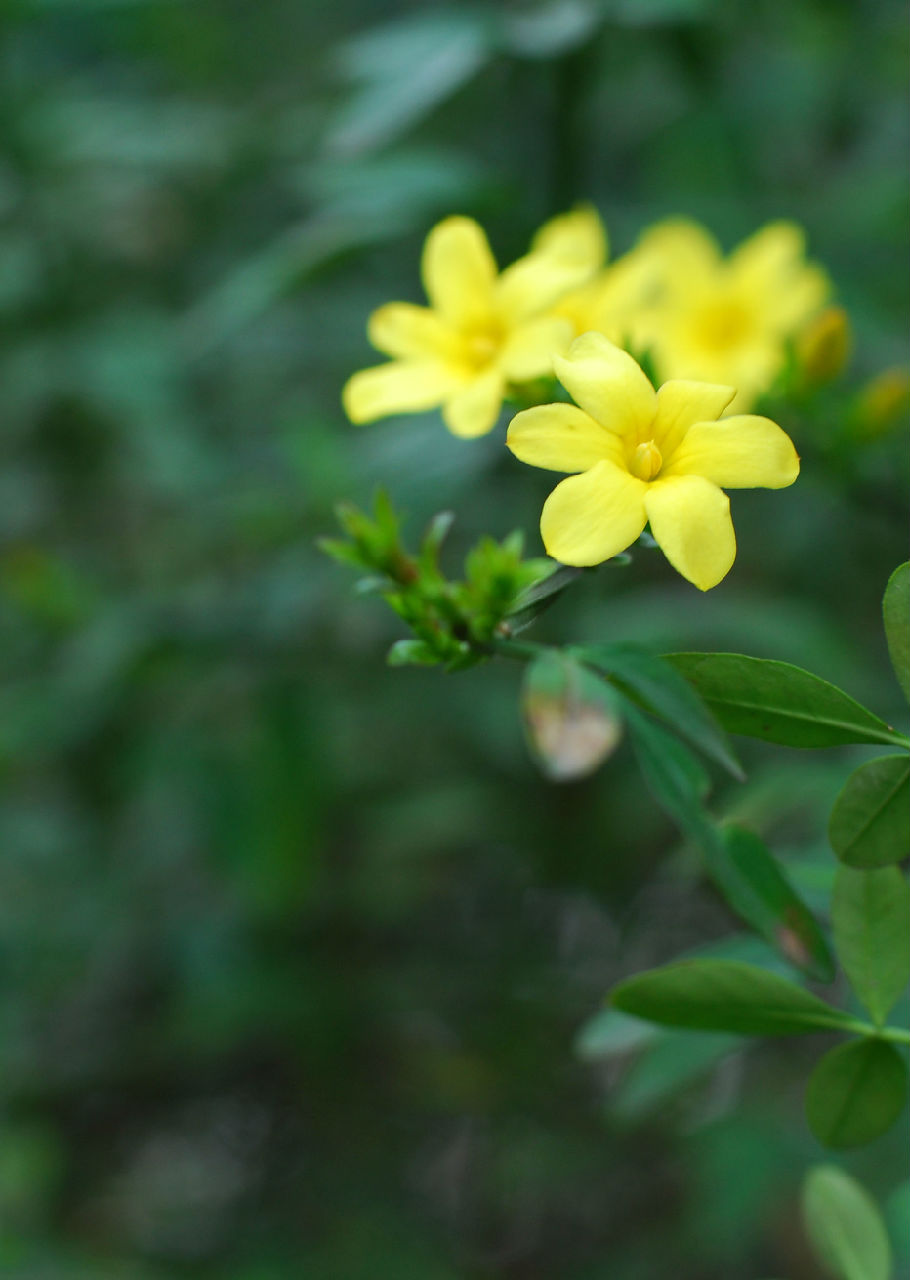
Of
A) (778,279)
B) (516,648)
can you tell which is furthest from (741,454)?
(778,279)

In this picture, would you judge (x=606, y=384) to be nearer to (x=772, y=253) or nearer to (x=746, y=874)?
(x=746, y=874)

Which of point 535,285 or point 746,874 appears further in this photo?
point 535,285

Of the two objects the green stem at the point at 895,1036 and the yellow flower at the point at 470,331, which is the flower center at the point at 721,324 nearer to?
the yellow flower at the point at 470,331

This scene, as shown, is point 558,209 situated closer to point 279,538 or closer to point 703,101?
point 703,101

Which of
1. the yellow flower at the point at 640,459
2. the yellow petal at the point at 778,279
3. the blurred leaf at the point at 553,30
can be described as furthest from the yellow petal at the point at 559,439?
the blurred leaf at the point at 553,30

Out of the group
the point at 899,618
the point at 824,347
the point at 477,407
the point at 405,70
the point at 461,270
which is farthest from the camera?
the point at 405,70

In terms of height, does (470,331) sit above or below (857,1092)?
above
